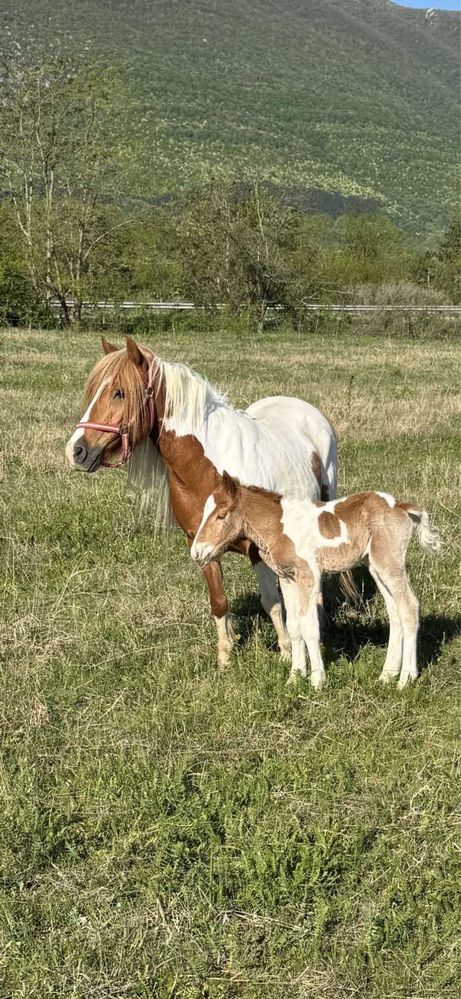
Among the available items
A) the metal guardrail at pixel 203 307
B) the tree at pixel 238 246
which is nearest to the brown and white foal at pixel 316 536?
the metal guardrail at pixel 203 307

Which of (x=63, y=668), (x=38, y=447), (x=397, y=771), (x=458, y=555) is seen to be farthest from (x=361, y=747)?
(x=38, y=447)

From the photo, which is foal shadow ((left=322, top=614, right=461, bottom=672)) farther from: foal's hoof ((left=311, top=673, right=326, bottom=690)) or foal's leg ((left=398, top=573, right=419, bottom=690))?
foal's hoof ((left=311, top=673, right=326, bottom=690))

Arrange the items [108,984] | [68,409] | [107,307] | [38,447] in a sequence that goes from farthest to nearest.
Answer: [107,307]
[68,409]
[38,447]
[108,984]

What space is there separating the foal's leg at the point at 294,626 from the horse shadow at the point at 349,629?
1.29 feet

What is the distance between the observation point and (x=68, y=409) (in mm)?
13562

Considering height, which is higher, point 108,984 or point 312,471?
point 312,471

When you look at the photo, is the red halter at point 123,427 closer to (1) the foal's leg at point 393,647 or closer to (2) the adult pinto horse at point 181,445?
(2) the adult pinto horse at point 181,445

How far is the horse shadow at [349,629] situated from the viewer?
5637 mm

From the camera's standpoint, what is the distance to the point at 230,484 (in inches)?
188

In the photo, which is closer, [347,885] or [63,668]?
[347,885]

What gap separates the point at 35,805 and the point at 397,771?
165cm

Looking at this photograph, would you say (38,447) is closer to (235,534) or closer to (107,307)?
(235,534)

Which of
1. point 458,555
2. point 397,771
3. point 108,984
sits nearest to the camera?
point 108,984

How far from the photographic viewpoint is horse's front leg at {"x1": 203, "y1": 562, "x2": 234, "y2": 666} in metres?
5.31
